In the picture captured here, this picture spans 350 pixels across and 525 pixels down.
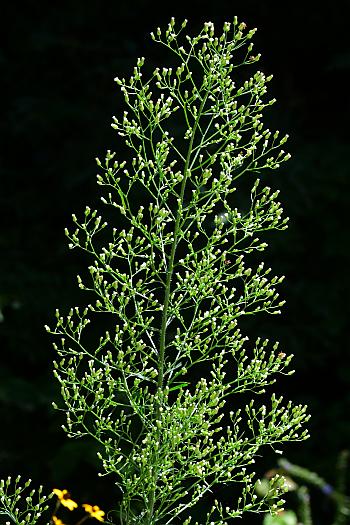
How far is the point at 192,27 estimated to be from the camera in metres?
5.11

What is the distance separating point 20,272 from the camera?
4.63 m

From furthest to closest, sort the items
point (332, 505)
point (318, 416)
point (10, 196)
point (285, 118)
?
1. point (10, 196)
2. point (285, 118)
3. point (318, 416)
4. point (332, 505)

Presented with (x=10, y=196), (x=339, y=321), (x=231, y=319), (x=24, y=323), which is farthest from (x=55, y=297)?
(x=231, y=319)

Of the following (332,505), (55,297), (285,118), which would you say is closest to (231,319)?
(332,505)

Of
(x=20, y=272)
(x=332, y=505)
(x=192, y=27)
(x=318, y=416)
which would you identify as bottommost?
(x=332, y=505)

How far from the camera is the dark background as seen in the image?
14.6 ft

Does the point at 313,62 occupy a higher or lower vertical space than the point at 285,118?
higher

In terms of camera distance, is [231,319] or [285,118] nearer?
[231,319]

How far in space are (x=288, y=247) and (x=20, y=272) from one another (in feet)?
4.49

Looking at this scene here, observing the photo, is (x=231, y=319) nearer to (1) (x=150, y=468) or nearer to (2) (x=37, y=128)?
(1) (x=150, y=468)

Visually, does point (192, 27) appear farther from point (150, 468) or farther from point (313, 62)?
point (150, 468)

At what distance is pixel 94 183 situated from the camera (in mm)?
4883

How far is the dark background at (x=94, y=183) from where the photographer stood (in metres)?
4.45

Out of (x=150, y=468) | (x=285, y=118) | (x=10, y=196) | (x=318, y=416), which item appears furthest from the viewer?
(x=10, y=196)
